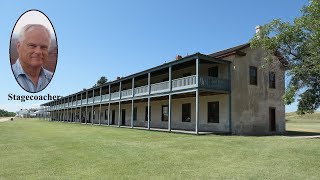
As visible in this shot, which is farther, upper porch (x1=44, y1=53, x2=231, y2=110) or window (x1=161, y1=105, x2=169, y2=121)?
window (x1=161, y1=105, x2=169, y2=121)

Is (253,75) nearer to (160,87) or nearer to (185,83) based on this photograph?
(185,83)

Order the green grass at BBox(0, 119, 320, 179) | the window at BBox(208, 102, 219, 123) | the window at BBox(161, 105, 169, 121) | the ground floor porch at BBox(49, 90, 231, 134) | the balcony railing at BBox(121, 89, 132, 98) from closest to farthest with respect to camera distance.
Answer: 1. the green grass at BBox(0, 119, 320, 179)
2. the ground floor porch at BBox(49, 90, 231, 134)
3. the window at BBox(208, 102, 219, 123)
4. the window at BBox(161, 105, 169, 121)
5. the balcony railing at BBox(121, 89, 132, 98)

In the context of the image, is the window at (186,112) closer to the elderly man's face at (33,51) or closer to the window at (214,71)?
the window at (214,71)

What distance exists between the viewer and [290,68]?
58.0 feet

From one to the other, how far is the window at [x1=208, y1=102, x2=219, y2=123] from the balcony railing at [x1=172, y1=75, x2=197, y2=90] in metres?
3.36

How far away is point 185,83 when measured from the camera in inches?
893

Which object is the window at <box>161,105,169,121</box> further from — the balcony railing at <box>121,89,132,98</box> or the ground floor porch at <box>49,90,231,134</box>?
the balcony railing at <box>121,89,132,98</box>

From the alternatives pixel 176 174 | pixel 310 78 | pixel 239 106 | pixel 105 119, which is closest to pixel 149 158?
pixel 176 174

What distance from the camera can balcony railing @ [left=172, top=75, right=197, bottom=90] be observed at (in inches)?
854

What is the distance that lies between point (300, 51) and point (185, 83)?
8232mm

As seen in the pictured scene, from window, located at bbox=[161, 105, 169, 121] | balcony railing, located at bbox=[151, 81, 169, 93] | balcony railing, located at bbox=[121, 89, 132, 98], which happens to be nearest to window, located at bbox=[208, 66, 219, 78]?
balcony railing, located at bbox=[151, 81, 169, 93]

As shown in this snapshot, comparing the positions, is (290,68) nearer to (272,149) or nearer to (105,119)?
(272,149)

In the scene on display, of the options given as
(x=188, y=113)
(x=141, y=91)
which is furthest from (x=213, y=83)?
(x=141, y=91)

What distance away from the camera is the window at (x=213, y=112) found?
24.3m
